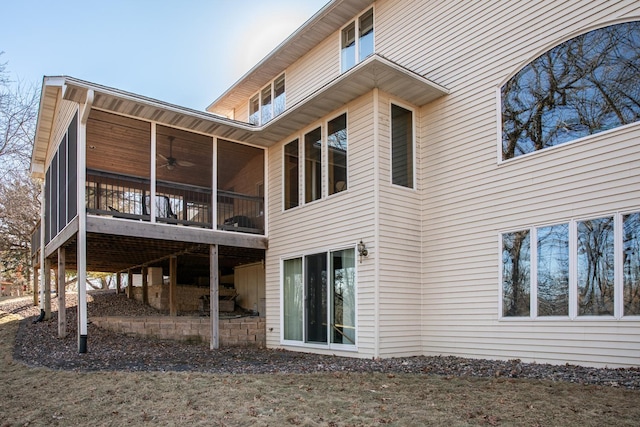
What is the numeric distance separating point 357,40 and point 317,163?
292 centimetres

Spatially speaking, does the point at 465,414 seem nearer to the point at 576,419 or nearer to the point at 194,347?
the point at 576,419

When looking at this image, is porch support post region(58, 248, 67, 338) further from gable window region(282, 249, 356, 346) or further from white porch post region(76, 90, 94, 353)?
gable window region(282, 249, 356, 346)

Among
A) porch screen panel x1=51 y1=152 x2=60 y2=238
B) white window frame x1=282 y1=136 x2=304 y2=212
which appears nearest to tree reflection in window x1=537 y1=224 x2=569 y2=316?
white window frame x1=282 y1=136 x2=304 y2=212

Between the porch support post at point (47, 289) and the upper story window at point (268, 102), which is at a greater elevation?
the upper story window at point (268, 102)

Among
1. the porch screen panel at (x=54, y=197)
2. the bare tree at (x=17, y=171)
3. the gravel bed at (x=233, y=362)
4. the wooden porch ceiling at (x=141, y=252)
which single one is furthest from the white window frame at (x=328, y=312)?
the bare tree at (x=17, y=171)

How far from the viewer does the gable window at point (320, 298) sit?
8.41 m

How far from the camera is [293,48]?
38.7ft

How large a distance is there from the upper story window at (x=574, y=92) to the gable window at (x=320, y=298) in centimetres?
329

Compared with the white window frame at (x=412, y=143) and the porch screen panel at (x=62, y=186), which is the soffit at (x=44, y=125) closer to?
the porch screen panel at (x=62, y=186)

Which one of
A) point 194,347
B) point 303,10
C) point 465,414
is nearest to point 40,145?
point 194,347

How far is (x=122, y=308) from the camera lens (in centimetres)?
1355

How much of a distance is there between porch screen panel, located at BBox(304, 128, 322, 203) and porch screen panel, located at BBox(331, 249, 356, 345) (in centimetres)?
146

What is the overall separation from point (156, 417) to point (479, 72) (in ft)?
22.1

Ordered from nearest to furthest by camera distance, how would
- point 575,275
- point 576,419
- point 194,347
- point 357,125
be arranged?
point 576,419
point 575,275
point 357,125
point 194,347
